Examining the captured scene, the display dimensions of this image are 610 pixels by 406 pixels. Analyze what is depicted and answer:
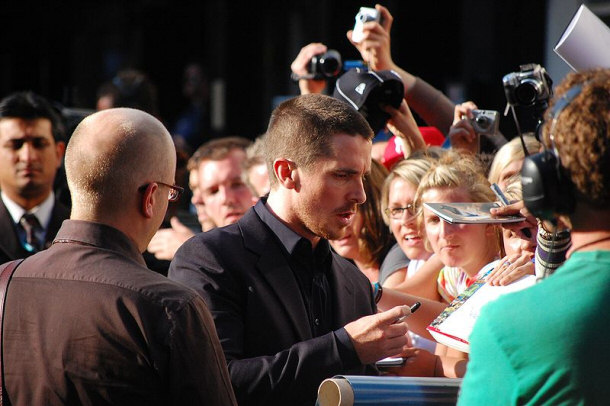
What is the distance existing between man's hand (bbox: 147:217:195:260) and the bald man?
239cm

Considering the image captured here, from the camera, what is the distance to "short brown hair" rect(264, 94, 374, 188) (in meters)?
3.35

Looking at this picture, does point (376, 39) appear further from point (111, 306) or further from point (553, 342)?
point (553, 342)

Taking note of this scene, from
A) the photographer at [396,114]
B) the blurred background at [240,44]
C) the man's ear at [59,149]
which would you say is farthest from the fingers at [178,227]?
the blurred background at [240,44]

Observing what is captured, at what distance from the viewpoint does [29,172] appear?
5.58 metres

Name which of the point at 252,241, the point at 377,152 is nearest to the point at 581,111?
the point at 252,241

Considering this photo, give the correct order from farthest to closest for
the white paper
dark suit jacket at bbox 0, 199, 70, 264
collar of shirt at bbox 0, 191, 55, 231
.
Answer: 1. collar of shirt at bbox 0, 191, 55, 231
2. dark suit jacket at bbox 0, 199, 70, 264
3. the white paper

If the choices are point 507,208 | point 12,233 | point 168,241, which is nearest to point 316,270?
point 507,208

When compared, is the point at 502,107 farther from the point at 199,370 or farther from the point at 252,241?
the point at 199,370

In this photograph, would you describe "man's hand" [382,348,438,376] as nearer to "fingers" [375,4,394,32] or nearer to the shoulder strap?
the shoulder strap

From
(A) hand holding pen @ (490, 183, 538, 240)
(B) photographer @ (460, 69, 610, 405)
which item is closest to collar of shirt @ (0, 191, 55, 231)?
(A) hand holding pen @ (490, 183, 538, 240)

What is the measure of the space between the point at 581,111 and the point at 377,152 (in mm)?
3378

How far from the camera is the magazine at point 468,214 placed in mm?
2799

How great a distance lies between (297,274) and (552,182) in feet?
4.49

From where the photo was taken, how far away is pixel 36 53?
60.2 ft
